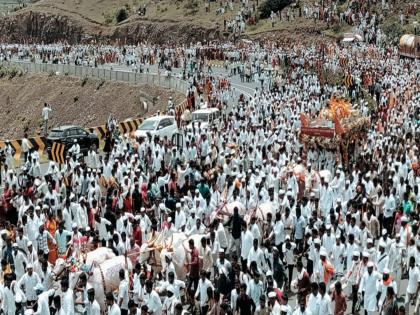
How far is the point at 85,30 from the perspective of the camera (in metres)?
72.0

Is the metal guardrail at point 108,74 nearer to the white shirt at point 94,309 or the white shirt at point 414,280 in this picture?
the white shirt at point 414,280

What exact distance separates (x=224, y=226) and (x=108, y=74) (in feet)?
98.1

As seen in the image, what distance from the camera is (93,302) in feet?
33.6

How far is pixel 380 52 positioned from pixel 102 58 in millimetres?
19249

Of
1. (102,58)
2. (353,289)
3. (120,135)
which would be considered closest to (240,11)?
(102,58)

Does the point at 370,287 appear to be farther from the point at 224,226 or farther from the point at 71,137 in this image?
the point at 71,137

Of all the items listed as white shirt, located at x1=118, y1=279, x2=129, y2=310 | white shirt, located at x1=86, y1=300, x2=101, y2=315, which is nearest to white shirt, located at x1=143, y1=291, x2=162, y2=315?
white shirt, located at x1=118, y1=279, x2=129, y2=310

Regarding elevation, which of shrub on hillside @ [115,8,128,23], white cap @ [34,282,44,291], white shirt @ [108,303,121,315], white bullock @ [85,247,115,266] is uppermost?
shrub on hillside @ [115,8,128,23]

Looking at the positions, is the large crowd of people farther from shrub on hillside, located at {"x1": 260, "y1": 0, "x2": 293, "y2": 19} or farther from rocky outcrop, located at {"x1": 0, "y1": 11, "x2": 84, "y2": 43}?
rocky outcrop, located at {"x1": 0, "y1": 11, "x2": 84, "y2": 43}

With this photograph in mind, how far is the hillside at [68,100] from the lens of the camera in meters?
38.8

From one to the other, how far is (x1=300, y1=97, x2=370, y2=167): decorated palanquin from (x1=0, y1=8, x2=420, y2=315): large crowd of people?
0.98ft

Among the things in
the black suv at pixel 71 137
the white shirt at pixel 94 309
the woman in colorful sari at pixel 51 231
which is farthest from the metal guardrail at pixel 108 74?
the white shirt at pixel 94 309

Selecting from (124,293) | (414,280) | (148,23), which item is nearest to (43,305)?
(124,293)

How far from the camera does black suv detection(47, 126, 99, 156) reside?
23031 millimetres
